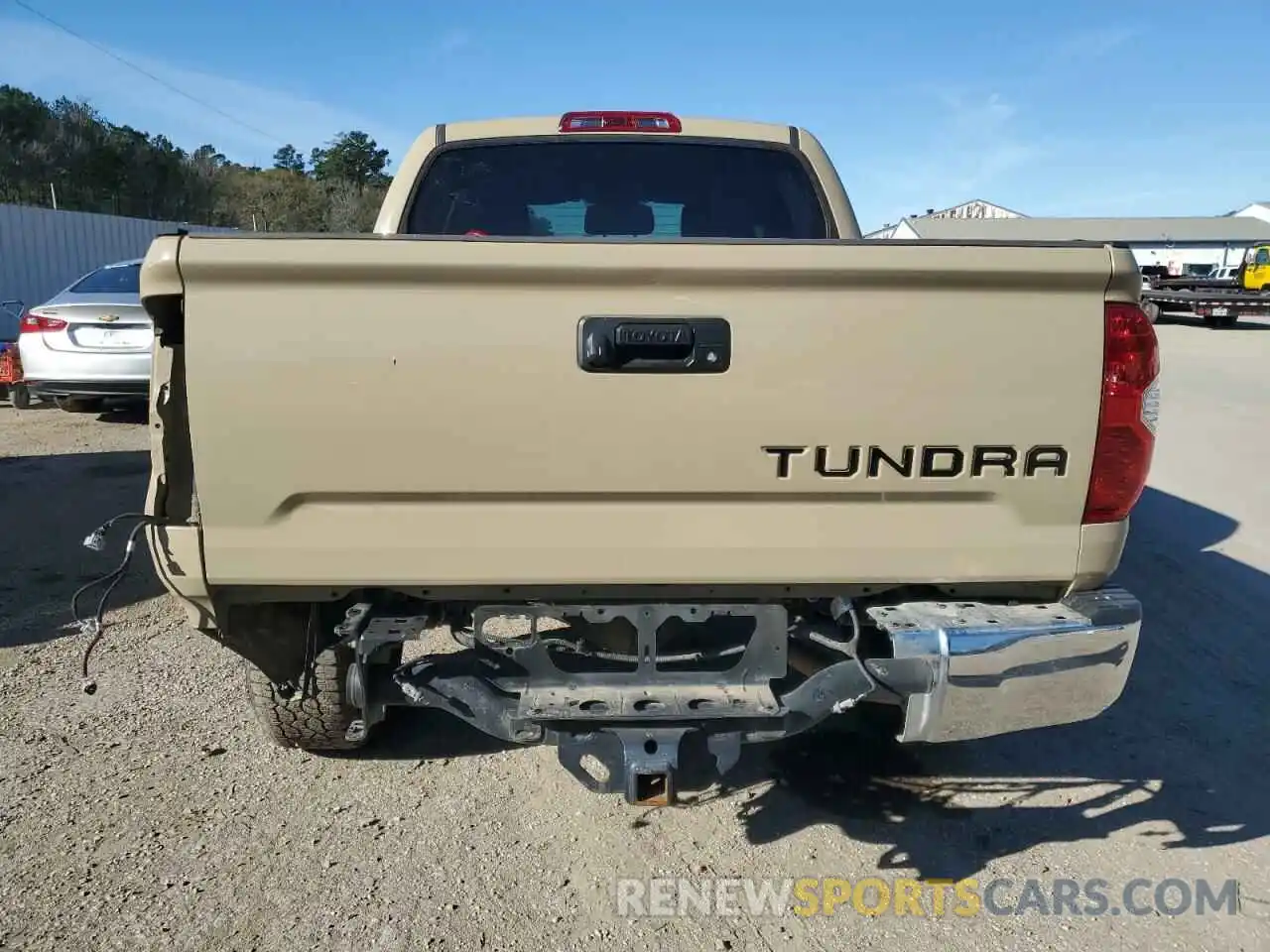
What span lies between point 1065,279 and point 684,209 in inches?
85.0

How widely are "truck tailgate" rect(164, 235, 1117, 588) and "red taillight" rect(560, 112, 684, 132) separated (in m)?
2.04

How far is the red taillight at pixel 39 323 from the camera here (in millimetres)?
8898

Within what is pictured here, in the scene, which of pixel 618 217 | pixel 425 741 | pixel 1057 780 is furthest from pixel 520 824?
pixel 618 217

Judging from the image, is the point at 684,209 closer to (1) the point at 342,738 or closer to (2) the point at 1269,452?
(1) the point at 342,738

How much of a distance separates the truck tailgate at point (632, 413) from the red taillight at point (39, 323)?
8194mm

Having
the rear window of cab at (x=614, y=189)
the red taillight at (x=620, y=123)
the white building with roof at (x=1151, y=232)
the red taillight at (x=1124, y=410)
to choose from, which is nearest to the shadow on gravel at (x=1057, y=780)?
the red taillight at (x=1124, y=410)

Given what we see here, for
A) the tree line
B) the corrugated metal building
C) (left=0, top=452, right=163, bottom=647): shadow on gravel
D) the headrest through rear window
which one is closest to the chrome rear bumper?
the headrest through rear window

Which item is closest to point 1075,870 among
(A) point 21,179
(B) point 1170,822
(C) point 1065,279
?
(B) point 1170,822

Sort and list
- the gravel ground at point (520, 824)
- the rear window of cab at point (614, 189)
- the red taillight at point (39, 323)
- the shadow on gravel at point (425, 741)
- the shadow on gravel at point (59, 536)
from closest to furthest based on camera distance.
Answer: the gravel ground at point (520, 824) → the shadow on gravel at point (425, 741) → the rear window of cab at point (614, 189) → the shadow on gravel at point (59, 536) → the red taillight at point (39, 323)

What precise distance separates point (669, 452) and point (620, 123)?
2337mm

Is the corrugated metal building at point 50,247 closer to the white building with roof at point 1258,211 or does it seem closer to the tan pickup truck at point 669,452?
the tan pickup truck at point 669,452

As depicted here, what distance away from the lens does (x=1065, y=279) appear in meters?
2.25

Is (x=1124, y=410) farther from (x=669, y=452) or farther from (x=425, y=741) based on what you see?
(x=425, y=741)

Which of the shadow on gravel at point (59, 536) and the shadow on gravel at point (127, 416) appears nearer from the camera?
the shadow on gravel at point (59, 536)
